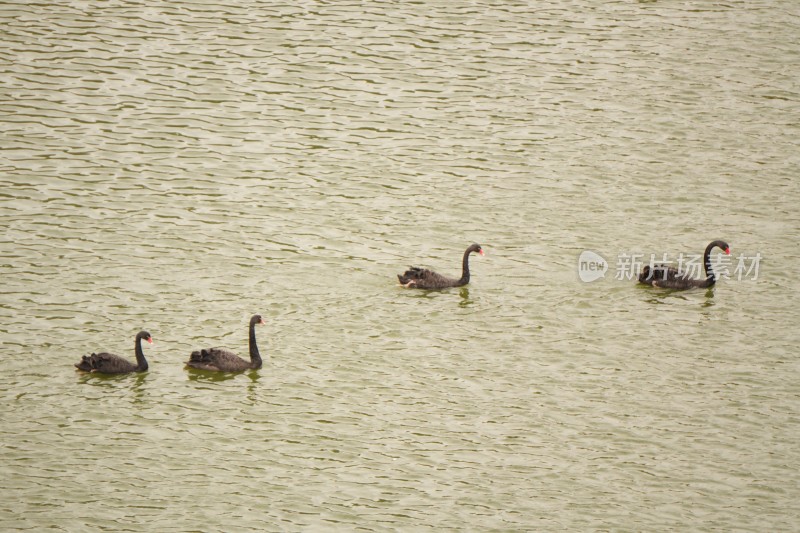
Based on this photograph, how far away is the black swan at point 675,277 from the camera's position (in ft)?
68.9

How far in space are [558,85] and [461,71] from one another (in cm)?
238

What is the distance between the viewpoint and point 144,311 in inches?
771

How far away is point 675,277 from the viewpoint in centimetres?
2111

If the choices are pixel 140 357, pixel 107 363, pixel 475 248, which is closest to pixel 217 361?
pixel 140 357

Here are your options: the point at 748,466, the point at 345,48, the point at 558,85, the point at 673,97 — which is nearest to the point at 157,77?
the point at 345,48

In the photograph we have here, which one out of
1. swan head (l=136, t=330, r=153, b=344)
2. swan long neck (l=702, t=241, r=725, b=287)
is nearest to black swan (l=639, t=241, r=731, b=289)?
swan long neck (l=702, t=241, r=725, b=287)

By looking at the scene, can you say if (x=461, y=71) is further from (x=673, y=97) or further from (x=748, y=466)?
(x=748, y=466)

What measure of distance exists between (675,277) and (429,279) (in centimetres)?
419

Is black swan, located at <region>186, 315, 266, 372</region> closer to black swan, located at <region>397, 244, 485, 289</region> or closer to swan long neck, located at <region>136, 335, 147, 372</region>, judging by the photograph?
swan long neck, located at <region>136, 335, 147, 372</region>

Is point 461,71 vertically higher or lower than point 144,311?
higher

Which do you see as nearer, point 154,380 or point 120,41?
point 154,380

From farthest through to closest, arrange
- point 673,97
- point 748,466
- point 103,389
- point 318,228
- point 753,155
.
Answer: point 673,97
point 753,155
point 318,228
point 103,389
point 748,466

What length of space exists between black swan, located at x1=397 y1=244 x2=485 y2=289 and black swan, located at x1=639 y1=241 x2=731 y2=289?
2991mm

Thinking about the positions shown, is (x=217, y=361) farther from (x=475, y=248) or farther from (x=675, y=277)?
(x=675, y=277)
